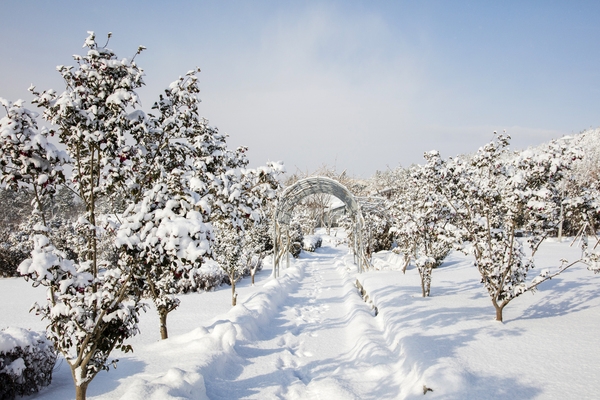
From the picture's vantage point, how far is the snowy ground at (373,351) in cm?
413

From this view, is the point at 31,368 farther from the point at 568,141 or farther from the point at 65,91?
the point at 568,141

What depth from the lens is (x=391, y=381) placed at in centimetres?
487

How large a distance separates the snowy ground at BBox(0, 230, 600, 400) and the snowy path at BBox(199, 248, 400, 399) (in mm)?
23

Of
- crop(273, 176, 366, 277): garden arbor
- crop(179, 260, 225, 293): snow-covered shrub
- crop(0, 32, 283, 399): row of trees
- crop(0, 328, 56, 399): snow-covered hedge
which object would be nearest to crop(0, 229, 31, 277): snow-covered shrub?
crop(179, 260, 225, 293): snow-covered shrub

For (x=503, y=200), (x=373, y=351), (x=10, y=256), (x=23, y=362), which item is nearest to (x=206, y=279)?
(x=373, y=351)

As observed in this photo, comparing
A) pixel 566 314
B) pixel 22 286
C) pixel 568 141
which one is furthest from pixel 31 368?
pixel 22 286

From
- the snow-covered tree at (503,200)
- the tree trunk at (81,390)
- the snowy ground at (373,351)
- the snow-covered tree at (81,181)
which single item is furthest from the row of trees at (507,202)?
the tree trunk at (81,390)

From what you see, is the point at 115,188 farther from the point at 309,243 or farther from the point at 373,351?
the point at 309,243

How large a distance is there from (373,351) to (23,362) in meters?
4.90

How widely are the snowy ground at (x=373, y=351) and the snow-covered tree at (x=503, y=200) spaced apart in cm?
104

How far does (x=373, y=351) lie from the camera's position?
578cm

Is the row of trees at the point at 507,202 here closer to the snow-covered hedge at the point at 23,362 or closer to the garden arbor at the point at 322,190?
the snow-covered hedge at the point at 23,362

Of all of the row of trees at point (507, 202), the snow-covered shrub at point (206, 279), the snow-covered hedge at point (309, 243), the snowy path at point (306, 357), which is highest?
the row of trees at point (507, 202)

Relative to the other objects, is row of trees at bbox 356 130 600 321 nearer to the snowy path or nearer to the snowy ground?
the snowy ground
